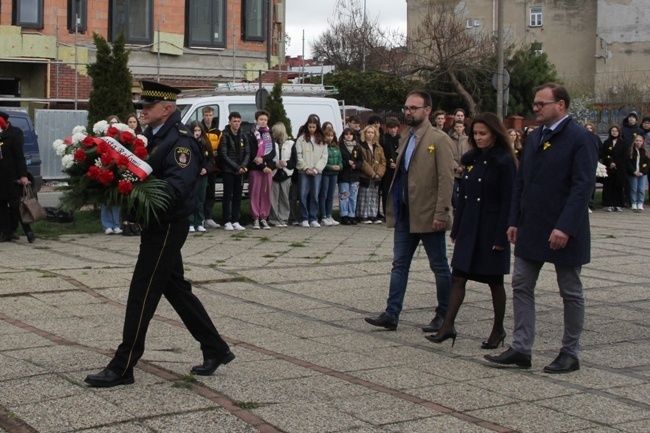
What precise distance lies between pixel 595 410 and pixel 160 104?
10.9 feet

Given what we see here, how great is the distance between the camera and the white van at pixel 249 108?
20.5 m

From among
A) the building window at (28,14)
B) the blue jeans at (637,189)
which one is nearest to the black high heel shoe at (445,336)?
the blue jeans at (637,189)

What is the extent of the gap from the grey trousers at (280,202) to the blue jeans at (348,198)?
1.06m

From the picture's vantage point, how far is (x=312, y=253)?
1416 cm

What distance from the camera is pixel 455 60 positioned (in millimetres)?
44125

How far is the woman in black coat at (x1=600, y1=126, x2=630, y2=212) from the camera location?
2252 cm

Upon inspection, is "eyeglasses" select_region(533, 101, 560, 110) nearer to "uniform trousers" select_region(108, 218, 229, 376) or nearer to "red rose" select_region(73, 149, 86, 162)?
"uniform trousers" select_region(108, 218, 229, 376)

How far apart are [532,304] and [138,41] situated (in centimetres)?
2707

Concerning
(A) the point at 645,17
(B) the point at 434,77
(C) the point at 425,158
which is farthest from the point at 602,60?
(C) the point at 425,158

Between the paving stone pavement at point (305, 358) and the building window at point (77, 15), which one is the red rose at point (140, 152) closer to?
the paving stone pavement at point (305, 358)

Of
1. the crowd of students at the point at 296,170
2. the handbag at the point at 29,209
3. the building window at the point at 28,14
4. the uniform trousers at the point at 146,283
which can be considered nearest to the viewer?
the uniform trousers at the point at 146,283

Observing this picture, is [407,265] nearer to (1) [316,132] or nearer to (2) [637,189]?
(1) [316,132]

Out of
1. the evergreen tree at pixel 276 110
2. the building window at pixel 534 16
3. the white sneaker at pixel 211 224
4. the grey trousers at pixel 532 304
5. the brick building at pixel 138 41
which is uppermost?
the building window at pixel 534 16

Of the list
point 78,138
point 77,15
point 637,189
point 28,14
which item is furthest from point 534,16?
point 78,138
